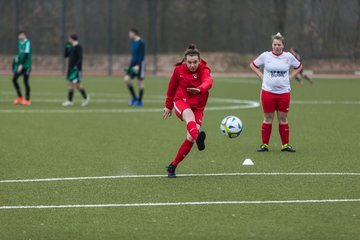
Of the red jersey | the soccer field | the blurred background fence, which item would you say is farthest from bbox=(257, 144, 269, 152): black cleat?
the blurred background fence

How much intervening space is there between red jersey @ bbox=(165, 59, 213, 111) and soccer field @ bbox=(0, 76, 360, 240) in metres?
0.99

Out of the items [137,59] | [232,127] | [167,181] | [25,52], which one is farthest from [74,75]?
[167,181]

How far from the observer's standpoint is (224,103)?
24.7 m

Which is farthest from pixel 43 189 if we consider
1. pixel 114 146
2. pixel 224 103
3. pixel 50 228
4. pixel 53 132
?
pixel 224 103

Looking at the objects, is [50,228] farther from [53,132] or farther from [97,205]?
[53,132]

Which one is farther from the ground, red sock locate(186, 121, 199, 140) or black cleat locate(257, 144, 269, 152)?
red sock locate(186, 121, 199, 140)

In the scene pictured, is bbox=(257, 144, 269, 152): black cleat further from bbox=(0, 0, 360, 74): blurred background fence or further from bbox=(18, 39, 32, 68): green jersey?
bbox=(0, 0, 360, 74): blurred background fence

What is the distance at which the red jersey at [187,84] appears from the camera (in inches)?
442

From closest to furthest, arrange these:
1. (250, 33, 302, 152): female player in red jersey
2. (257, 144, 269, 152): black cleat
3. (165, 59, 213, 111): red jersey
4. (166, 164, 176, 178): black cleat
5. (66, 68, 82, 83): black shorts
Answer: (166, 164, 176, 178): black cleat
(165, 59, 213, 111): red jersey
(250, 33, 302, 152): female player in red jersey
(257, 144, 269, 152): black cleat
(66, 68, 82, 83): black shorts

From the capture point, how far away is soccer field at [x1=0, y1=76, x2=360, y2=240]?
8008 mm

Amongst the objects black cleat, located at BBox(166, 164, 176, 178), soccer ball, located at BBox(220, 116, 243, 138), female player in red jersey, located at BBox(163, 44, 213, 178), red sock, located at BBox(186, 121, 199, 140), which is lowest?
black cleat, located at BBox(166, 164, 176, 178)

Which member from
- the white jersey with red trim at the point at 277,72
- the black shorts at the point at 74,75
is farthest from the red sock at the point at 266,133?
the black shorts at the point at 74,75

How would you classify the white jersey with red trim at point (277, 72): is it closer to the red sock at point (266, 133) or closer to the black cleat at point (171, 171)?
the red sock at point (266, 133)

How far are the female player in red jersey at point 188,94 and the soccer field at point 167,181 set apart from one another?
1.55ft
